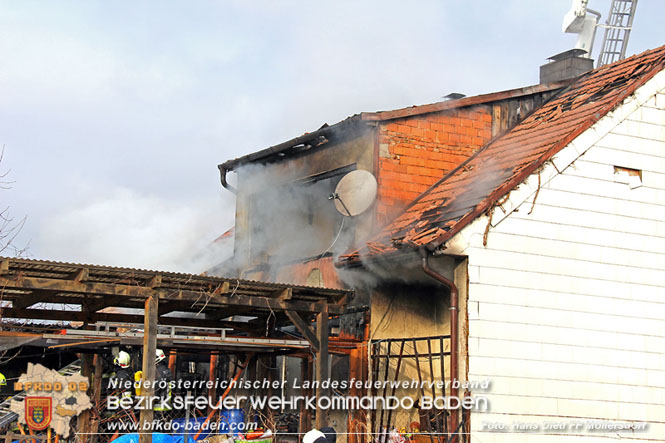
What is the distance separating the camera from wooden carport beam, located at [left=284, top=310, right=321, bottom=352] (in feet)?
37.9

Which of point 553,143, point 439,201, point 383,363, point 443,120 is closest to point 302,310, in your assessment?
point 383,363

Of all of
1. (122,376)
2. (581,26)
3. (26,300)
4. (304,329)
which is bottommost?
(122,376)

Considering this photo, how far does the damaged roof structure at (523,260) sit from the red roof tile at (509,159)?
0.04 meters

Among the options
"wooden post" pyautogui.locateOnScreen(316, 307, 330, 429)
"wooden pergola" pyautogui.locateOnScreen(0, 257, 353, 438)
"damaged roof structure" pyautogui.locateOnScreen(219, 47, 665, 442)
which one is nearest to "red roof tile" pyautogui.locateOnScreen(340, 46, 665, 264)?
"damaged roof structure" pyautogui.locateOnScreen(219, 47, 665, 442)

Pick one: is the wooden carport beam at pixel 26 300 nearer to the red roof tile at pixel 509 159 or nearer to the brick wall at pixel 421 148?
the red roof tile at pixel 509 159

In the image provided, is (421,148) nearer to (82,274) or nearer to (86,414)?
(82,274)

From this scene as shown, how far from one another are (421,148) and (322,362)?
5747 millimetres

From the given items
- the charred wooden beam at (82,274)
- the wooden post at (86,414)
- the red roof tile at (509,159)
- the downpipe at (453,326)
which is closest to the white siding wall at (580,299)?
the downpipe at (453,326)

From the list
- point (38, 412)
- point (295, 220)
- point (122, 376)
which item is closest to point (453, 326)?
point (122, 376)

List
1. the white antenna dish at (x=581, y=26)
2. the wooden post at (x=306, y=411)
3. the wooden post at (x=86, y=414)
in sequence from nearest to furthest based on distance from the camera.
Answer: the wooden post at (x=86, y=414), the wooden post at (x=306, y=411), the white antenna dish at (x=581, y=26)

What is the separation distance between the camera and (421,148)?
15.5 m

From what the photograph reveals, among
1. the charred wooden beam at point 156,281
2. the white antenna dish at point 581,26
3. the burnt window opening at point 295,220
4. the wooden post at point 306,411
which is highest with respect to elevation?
the white antenna dish at point 581,26

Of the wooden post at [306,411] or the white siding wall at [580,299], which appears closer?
the white siding wall at [580,299]

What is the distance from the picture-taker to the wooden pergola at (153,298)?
32.3 ft
